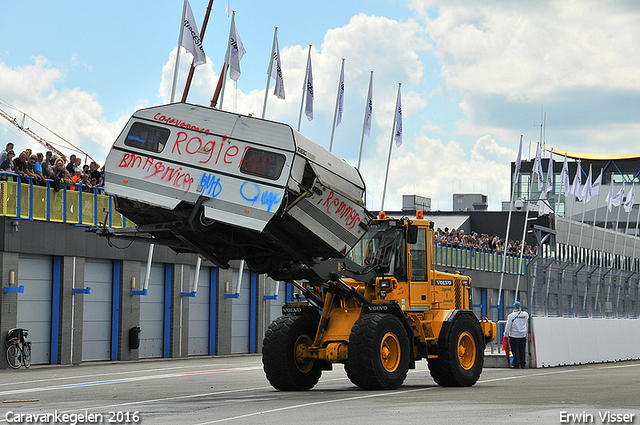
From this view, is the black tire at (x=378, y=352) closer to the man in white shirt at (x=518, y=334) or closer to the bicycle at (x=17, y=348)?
the man in white shirt at (x=518, y=334)

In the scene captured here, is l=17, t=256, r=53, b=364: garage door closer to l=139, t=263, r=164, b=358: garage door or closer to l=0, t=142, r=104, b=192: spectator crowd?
l=0, t=142, r=104, b=192: spectator crowd

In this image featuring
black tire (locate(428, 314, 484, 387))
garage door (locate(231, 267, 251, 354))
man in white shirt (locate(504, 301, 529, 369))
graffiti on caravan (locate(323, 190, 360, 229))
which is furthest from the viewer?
garage door (locate(231, 267, 251, 354))

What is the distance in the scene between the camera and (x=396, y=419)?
38.3 ft

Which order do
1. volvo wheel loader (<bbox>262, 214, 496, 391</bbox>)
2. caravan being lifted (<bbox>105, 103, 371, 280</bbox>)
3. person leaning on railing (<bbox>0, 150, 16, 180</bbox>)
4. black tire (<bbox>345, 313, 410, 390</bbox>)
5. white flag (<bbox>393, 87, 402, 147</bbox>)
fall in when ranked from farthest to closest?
white flag (<bbox>393, 87, 402, 147</bbox>) < person leaning on railing (<bbox>0, 150, 16, 180</bbox>) < volvo wheel loader (<bbox>262, 214, 496, 391</bbox>) < black tire (<bbox>345, 313, 410, 390</bbox>) < caravan being lifted (<bbox>105, 103, 371, 280</bbox>)

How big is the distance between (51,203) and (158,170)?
48.9ft

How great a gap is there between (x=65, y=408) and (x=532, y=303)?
17264 mm

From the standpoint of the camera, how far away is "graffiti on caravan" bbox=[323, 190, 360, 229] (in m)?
15.0

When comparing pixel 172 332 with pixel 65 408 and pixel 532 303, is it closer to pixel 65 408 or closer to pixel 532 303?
pixel 532 303

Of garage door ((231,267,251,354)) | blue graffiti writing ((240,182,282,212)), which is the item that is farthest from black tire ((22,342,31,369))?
blue graffiti writing ((240,182,282,212))

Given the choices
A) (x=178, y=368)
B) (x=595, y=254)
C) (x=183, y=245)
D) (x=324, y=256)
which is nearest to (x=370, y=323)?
(x=324, y=256)

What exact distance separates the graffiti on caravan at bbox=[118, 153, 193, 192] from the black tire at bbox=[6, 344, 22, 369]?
13653 mm

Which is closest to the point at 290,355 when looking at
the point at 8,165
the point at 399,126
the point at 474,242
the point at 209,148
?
the point at 209,148

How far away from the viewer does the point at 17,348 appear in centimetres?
2627

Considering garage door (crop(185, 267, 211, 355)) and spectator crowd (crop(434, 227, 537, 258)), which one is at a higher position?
spectator crowd (crop(434, 227, 537, 258))
